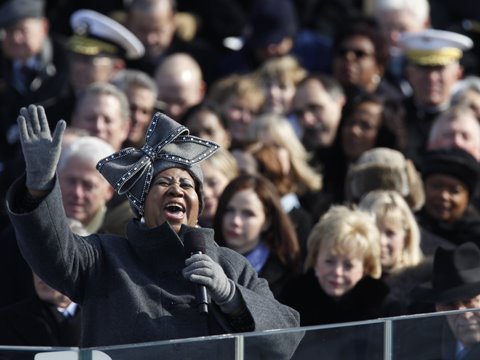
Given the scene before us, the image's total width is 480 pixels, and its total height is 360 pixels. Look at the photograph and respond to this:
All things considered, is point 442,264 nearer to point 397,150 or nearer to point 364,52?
point 397,150

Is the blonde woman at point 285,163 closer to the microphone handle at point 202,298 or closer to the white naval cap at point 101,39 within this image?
the white naval cap at point 101,39

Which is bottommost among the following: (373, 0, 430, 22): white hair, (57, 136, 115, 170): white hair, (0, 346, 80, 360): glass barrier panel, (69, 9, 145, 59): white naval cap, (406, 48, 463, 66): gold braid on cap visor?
(0, 346, 80, 360): glass barrier panel

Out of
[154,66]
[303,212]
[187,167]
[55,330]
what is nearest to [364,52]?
[154,66]

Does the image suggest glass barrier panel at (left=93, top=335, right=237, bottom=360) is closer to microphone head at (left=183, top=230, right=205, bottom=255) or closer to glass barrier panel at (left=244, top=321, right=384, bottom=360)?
glass barrier panel at (left=244, top=321, right=384, bottom=360)

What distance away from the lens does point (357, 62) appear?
10531 millimetres

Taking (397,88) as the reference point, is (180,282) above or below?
below

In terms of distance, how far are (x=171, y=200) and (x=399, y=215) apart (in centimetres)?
267

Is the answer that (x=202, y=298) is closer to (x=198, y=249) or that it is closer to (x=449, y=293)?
(x=198, y=249)

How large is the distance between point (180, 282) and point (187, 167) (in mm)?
423

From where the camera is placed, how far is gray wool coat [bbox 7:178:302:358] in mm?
4586

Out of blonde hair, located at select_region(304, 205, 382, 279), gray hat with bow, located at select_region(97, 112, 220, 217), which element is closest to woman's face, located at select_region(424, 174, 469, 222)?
blonde hair, located at select_region(304, 205, 382, 279)

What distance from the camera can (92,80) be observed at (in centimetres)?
1020

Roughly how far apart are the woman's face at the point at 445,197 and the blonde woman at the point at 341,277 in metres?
1.09

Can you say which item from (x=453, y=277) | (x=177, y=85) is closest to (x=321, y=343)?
(x=453, y=277)
